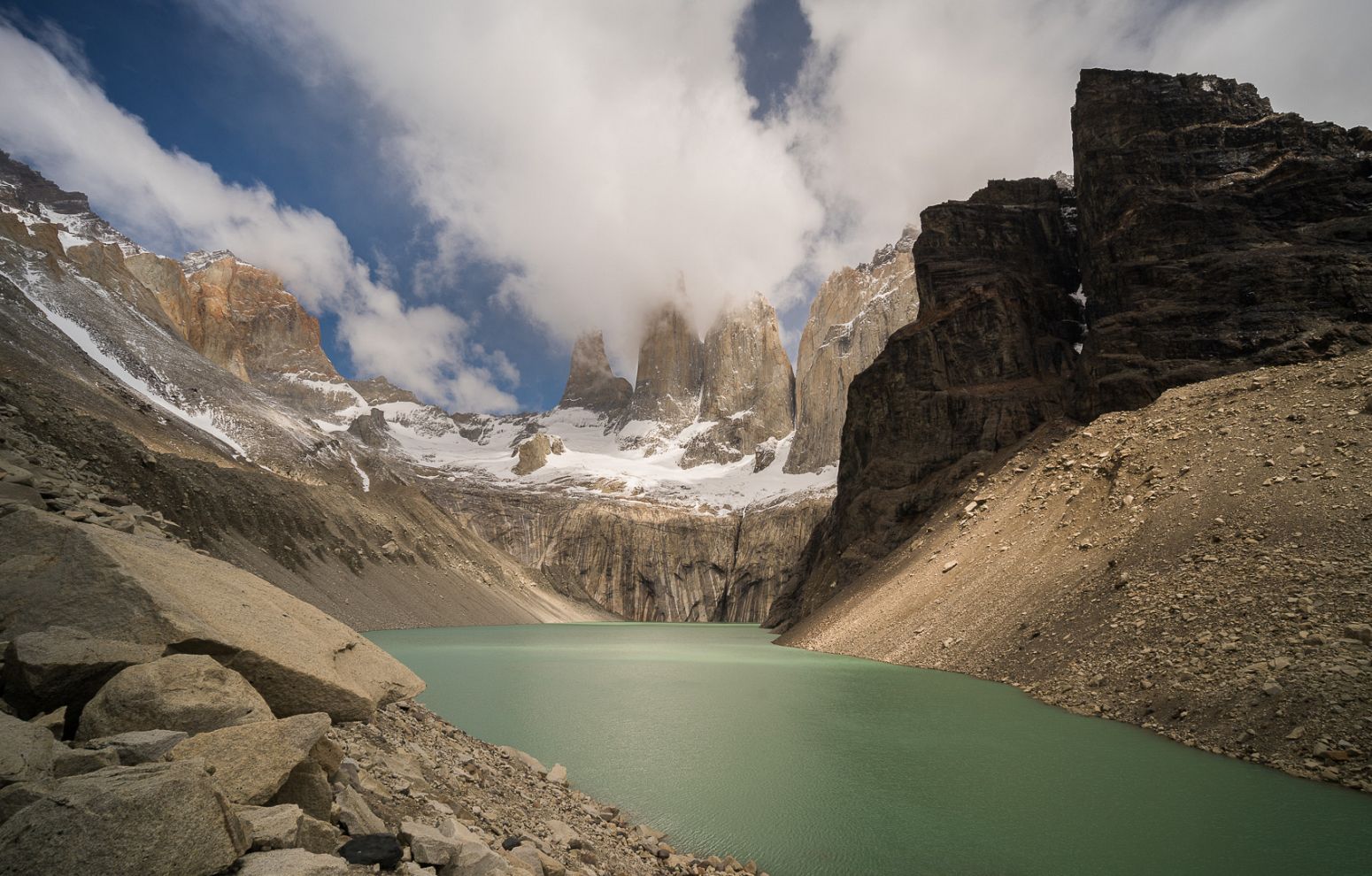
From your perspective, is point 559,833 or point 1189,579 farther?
point 1189,579

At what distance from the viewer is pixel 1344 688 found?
10297 mm

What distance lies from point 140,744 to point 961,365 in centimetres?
4458

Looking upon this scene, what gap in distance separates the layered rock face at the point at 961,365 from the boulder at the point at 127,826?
→ 38.3 metres

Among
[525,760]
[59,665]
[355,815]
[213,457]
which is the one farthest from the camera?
[213,457]

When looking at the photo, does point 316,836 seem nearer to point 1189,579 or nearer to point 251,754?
point 251,754

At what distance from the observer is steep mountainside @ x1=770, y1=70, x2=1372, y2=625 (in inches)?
1169

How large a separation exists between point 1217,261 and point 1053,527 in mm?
17686

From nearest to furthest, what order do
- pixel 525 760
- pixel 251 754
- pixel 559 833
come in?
pixel 251 754, pixel 559 833, pixel 525 760

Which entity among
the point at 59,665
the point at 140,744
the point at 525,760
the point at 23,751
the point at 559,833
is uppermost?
the point at 59,665

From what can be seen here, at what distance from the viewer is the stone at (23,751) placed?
3.07m

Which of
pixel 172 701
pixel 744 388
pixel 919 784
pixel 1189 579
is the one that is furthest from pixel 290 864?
pixel 744 388

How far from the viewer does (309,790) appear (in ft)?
14.7

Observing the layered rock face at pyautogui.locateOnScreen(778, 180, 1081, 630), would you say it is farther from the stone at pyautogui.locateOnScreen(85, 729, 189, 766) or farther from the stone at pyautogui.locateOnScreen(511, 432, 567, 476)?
the stone at pyautogui.locateOnScreen(511, 432, 567, 476)

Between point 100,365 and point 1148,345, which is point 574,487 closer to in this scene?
point 100,365
